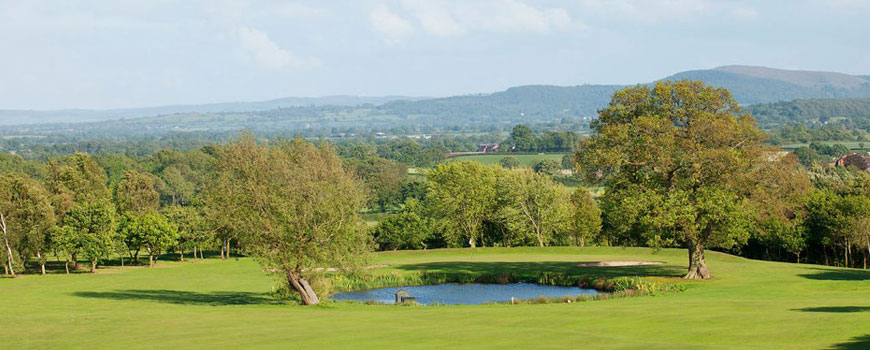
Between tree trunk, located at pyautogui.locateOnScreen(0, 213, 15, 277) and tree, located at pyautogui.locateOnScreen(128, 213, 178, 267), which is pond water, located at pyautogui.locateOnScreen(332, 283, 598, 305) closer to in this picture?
tree, located at pyautogui.locateOnScreen(128, 213, 178, 267)

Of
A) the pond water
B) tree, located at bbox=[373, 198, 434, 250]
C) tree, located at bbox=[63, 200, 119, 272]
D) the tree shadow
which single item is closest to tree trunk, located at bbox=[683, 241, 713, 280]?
the pond water

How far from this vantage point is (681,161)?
160ft

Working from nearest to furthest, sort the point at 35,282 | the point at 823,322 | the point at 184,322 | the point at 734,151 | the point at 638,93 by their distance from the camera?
the point at 823,322 → the point at 184,322 → the point at 734,151 → the point at 638,93 → the point at 35,282

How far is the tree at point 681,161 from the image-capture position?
4800cm

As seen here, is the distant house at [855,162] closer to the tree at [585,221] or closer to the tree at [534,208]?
the tree at [585,221]

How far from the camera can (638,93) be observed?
2062 inches

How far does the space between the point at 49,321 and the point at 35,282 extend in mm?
29220

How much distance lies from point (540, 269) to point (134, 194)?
57.2 m

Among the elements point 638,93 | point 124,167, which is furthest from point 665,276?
point 124,167

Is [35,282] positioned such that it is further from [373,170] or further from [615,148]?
[373,170]

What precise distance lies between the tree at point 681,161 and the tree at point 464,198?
40007 millimetres

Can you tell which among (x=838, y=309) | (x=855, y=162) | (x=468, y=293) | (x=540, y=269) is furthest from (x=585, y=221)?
(x=855, y=162)

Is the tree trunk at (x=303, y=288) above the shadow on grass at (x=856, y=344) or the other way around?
the other way around

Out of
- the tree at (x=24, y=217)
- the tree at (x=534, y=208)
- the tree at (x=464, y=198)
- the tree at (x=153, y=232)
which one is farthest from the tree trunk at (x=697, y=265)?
the tree at (x=24, y=217)
